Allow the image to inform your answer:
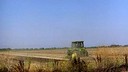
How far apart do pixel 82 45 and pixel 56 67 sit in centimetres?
1514

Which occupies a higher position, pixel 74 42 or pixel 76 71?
pixel 74 42

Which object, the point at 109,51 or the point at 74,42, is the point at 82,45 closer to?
the point at 74,42

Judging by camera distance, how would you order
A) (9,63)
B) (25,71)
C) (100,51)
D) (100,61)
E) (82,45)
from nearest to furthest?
(25,71) < (9,63) < (100,61) < (100,51) < (82,45)

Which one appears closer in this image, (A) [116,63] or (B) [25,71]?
(B) [25,71]

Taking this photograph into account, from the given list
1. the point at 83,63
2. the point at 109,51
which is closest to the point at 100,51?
the point at 109,51

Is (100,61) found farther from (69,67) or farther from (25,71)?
(25,71)

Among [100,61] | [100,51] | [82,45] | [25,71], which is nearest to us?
[25,71]

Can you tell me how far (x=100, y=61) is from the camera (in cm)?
1845

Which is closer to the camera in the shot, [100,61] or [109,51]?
[100,61]

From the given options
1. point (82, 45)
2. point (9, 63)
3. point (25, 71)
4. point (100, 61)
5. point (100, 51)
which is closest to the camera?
point (25, 71)

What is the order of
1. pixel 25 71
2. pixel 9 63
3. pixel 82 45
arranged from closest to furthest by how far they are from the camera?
pixel 25 71 < pixel 9 63 < pixel 82 45

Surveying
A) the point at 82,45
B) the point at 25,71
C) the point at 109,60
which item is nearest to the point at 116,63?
the point at 109,60

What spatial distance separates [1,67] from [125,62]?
8153mm

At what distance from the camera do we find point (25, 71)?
1501 centimetres
